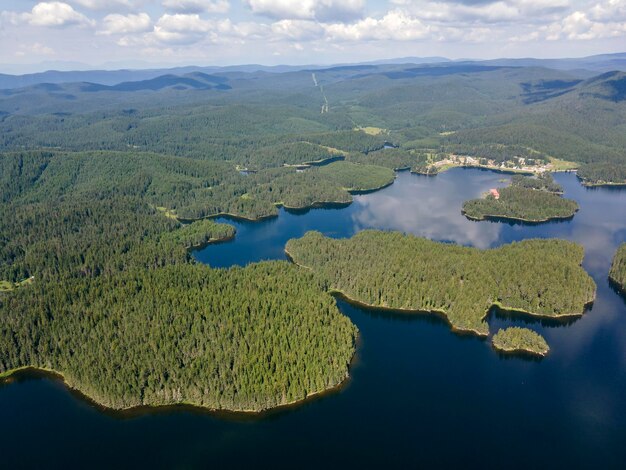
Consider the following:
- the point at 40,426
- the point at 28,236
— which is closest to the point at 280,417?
the point at 40,426

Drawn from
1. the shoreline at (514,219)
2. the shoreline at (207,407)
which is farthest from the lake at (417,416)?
the shoreline at (514,219)

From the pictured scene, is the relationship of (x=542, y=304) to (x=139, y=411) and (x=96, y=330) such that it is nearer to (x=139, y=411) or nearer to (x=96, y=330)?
(x=139, y=411)

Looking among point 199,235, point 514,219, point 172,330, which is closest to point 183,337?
point 172,330

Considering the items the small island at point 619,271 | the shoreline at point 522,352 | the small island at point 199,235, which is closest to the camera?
the shoreline at point 522,352

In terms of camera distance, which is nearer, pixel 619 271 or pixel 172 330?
pixel 172 330

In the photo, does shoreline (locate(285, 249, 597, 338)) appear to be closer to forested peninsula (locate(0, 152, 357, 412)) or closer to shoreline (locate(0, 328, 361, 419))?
forested peninsula (locate(0, 152, 357, 412))

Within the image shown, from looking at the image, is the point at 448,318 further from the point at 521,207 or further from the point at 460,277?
the point at 521,207

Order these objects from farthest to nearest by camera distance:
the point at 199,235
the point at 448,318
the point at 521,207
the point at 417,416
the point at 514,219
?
the point at 521,207 < the point at 514,219 < the point at 199,235 < the point at 448,318 < the point at 417,416

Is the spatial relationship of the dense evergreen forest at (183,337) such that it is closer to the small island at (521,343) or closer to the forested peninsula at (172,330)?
the forested peninsula at (172,330)
